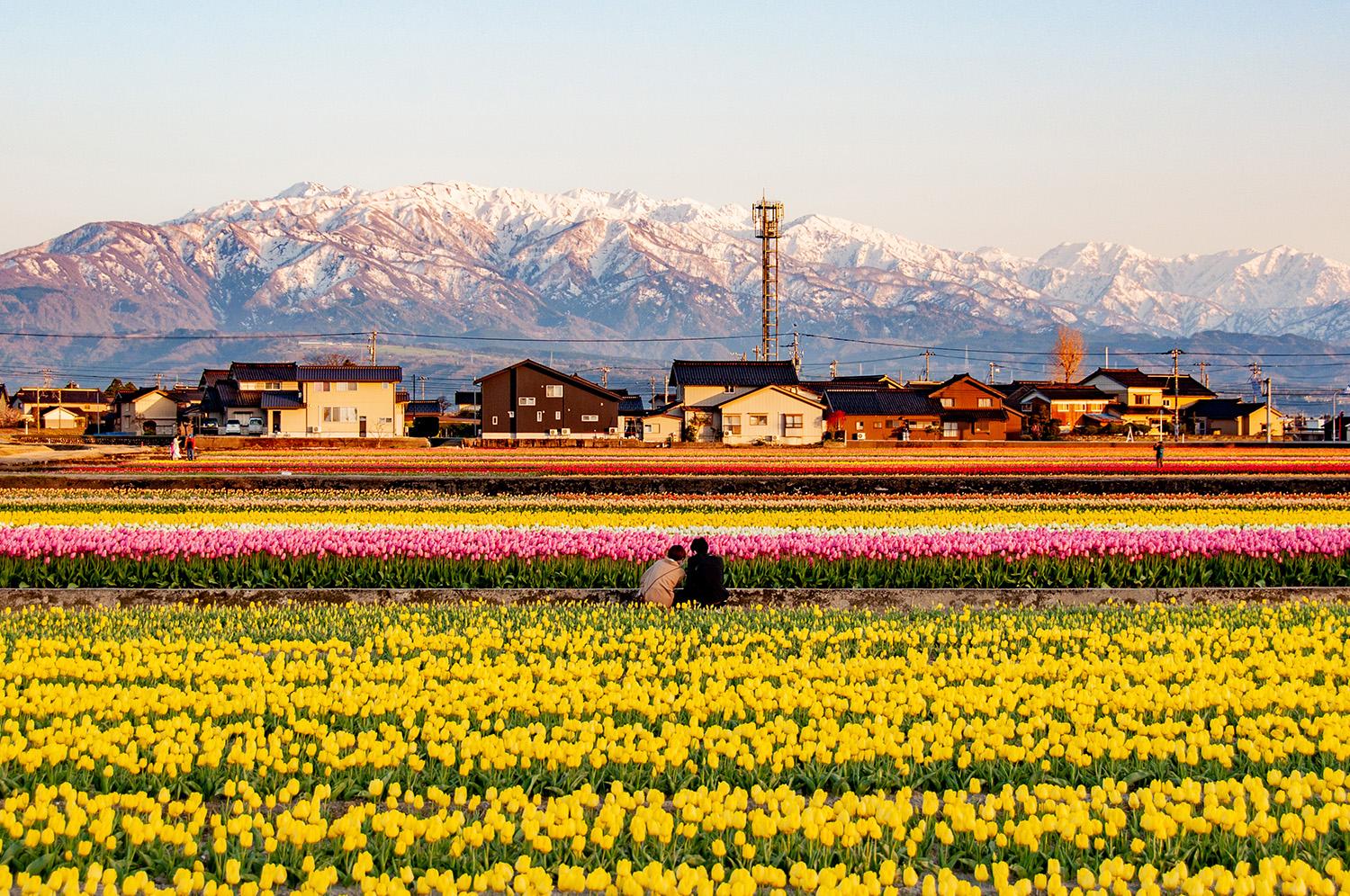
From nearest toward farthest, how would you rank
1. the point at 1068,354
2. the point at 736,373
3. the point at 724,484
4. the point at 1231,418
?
the point at 724,484 < the point at 736,373 < the point at 1231,418 < the point at 1068,354

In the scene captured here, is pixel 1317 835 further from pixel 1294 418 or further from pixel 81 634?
pixel 1294 418

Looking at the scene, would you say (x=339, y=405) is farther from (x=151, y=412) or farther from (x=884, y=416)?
(x=884, y=416)

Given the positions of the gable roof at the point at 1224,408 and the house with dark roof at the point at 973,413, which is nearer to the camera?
the house with dark roof at the point at 973,413

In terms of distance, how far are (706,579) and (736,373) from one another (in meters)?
90.1

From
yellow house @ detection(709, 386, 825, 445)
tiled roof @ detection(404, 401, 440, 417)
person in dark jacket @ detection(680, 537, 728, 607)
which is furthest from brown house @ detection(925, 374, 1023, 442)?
person in dark jacket @ detection(680, 537, 728, 607)

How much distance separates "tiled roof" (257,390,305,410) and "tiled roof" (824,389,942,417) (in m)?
40.5

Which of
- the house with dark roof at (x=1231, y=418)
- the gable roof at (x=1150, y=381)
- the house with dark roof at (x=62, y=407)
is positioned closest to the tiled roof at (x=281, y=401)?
the house with dark roof at (x=62, y=407)

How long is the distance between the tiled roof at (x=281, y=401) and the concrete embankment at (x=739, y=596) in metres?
86.2

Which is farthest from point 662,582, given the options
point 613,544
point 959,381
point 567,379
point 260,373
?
point 260,373

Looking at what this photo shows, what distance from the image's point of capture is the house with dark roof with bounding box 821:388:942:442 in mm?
103188

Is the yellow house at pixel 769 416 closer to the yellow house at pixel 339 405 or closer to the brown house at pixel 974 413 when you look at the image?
the brown house at pixel 974 413

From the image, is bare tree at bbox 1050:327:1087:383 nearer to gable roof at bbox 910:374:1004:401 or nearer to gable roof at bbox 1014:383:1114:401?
gable roof at bbox 1014:383:1114:401

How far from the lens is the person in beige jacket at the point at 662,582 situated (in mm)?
16000

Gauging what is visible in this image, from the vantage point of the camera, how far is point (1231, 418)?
123312 mm
